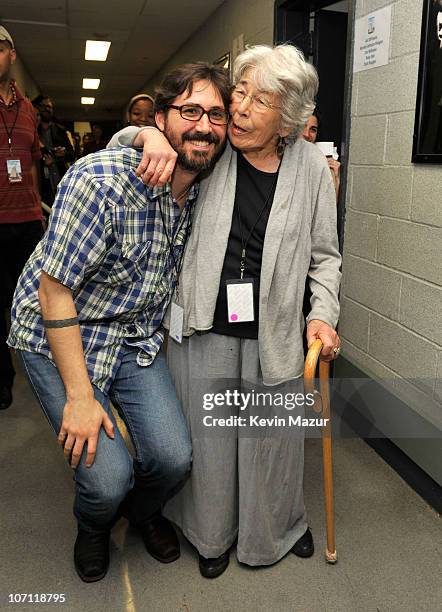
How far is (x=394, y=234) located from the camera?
2.32m

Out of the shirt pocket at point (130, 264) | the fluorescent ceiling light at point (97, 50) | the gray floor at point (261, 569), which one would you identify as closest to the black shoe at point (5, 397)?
the gray floor at point (261, 569)

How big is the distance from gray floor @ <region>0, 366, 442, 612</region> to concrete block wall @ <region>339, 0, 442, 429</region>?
0.41m

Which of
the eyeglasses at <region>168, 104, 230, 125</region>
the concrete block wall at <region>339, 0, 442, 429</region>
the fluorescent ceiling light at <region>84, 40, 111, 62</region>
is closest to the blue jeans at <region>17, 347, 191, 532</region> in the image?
the eyeglasses at <region>168, 104, 230, 125</region>

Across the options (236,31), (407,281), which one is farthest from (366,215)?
(236,31)

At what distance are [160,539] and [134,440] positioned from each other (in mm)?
380

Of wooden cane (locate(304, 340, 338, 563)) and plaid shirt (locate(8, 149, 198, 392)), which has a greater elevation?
plaid shirt (locate(8, 149, 198, 392))

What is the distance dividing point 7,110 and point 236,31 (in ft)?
9.22

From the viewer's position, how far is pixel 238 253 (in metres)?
1.57

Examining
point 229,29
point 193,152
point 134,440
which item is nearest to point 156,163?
point 193,152

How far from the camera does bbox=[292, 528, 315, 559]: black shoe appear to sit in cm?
180

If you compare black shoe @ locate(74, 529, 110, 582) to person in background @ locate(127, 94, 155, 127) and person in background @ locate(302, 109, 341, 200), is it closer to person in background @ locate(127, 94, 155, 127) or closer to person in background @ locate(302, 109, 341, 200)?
person in background @ locate(302, 109, 341, 200)

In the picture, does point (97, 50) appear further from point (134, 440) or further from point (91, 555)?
point (91, 555)

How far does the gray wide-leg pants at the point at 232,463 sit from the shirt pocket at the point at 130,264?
261 mm

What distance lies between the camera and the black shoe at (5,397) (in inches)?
113
